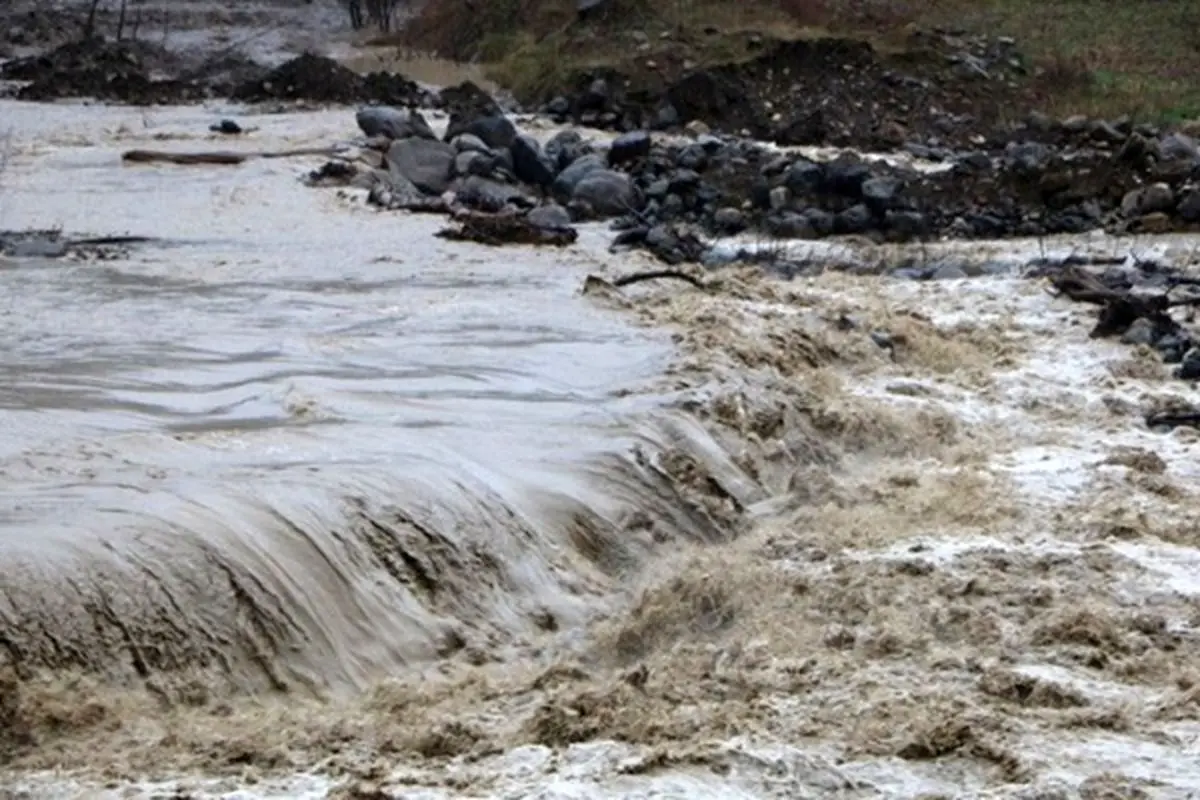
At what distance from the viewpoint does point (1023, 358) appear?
33.0 ft

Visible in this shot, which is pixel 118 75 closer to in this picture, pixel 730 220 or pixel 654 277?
pixel 730 220

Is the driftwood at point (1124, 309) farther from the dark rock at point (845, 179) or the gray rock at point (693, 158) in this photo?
the gray rock at point (693, 158)

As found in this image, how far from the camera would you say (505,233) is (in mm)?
12859

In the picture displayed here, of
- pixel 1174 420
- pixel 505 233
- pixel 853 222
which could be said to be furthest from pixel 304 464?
pixel 853 222

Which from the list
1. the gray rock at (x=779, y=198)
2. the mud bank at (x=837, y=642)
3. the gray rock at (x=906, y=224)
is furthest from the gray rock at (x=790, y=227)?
the mud bank at (x=837, y=642)

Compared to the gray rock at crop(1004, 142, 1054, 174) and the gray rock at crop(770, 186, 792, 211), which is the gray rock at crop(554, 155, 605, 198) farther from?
the gray rock at crop(1004, 142, 1054, 174)

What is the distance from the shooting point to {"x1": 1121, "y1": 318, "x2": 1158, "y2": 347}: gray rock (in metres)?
10.2

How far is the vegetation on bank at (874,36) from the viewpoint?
23.8 m

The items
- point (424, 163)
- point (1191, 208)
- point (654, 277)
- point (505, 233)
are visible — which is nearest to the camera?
point (654, 277)

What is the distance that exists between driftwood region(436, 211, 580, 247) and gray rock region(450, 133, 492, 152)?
334 centimetres

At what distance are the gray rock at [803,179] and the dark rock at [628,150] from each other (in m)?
1.79

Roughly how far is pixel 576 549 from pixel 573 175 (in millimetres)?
9701

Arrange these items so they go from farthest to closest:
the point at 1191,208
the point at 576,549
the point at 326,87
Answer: the point at 326,87 → the point at 1191,208 → the point at 576,549

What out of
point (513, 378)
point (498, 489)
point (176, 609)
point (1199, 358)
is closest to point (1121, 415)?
point (1199, 358)
